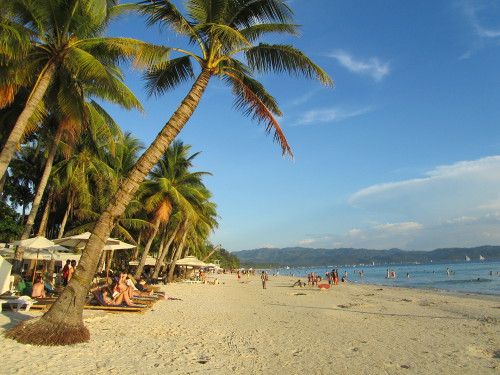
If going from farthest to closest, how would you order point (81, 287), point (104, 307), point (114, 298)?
point (114, 298) → point (104, 307) → point (81, 287)

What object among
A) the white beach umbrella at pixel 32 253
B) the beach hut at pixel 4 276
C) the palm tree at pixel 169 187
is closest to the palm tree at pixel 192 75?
the beach hut at pixel 4 276

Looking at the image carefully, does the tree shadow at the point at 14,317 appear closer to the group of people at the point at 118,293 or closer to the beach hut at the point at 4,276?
the beach hut at the point at 4,276

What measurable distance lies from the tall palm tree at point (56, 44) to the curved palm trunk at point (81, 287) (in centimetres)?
366

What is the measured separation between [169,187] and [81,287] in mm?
16396

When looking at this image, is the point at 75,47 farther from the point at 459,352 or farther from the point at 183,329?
the point at 459,352

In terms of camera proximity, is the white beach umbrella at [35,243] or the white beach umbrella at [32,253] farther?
the white beach umbrella at [32,253]

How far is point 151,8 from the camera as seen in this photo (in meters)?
7.52

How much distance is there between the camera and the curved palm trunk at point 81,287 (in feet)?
18.1

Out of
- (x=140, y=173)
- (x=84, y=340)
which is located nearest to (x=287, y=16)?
(x=140, y=173)

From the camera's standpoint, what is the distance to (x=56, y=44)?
31.6ft

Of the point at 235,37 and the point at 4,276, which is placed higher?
the point at 235,37

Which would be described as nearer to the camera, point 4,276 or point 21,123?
point 21,123

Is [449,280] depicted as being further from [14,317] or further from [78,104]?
[14,317]

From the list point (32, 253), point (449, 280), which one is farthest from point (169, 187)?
point (449, 280)
